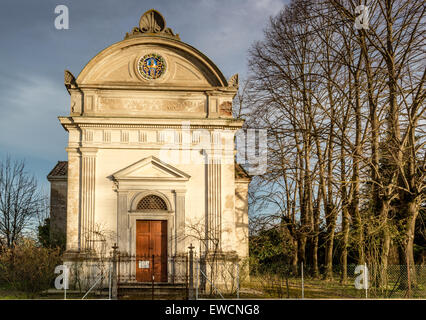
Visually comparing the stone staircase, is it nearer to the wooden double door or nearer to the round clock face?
the wooden double door

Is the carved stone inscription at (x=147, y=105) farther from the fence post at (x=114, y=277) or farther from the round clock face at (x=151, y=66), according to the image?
the fence post at (x=114, y=277)

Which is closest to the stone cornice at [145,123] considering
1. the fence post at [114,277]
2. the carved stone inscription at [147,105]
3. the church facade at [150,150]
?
the church facade at [150,150]

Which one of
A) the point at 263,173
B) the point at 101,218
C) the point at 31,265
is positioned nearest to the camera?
the point at 31,265

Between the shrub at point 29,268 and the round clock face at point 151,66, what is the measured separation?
26.8 ft

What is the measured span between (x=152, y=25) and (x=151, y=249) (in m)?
9.59

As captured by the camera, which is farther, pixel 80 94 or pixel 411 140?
pixel 80 94

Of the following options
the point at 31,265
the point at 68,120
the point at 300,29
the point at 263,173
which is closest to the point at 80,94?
the point at 68,120

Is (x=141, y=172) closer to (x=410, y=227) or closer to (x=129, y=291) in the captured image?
(x=129, y=291)

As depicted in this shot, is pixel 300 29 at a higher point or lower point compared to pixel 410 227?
higher

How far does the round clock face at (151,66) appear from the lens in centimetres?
2162

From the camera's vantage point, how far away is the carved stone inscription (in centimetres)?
2130

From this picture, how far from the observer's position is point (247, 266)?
857 inches
